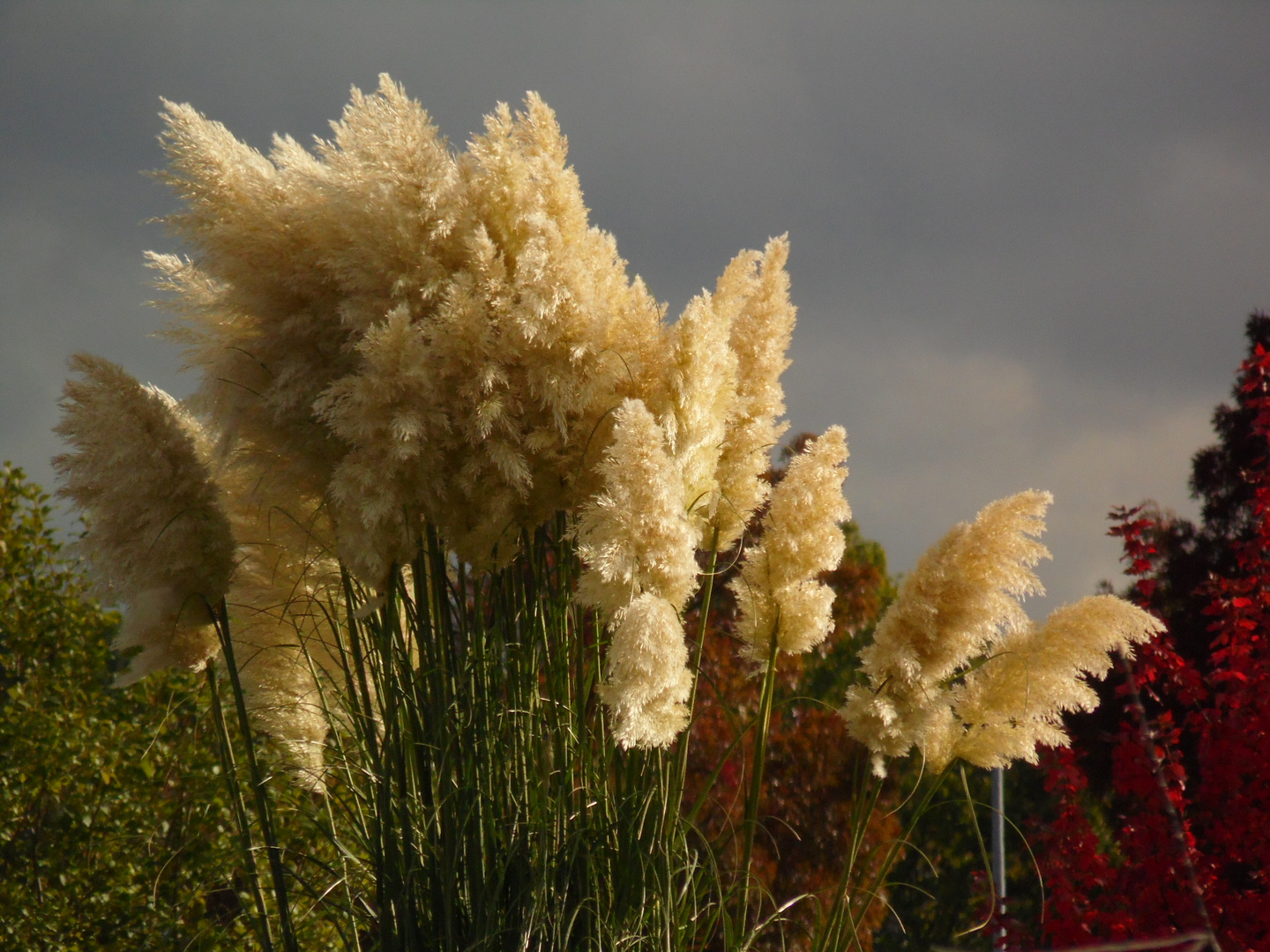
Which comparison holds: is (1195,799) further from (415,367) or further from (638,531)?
(415,367)

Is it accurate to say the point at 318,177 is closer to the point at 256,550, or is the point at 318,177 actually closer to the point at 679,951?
the point at 256,550

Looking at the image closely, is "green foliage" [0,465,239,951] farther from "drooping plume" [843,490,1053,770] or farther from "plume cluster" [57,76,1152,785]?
"drooping plume" [843,490,1053,770]

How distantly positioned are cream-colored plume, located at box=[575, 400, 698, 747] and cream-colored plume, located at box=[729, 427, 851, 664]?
33cm

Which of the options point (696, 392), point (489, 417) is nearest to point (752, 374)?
point (696, 392)

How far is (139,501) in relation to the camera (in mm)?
2330

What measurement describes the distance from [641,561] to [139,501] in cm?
119

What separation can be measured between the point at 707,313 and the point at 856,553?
321 inches

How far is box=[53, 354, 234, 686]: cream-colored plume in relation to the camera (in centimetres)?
231

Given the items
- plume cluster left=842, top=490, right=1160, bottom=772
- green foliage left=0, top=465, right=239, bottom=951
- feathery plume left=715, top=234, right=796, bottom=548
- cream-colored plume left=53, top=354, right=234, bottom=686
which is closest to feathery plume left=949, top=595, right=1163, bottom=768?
plume cluster left=842, top=490, right=1160, bottom=772

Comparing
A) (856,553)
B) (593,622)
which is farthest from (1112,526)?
(856,553)

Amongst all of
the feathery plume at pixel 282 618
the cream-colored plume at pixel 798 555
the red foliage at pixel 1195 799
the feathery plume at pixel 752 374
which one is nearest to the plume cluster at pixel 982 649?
the cream-colored plume at pixel 798 555

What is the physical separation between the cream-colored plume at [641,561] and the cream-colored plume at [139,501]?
3.33 feet

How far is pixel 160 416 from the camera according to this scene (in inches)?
93.6

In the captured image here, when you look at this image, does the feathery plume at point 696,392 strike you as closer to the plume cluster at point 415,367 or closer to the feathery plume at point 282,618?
the plume cluster at point 415,367
